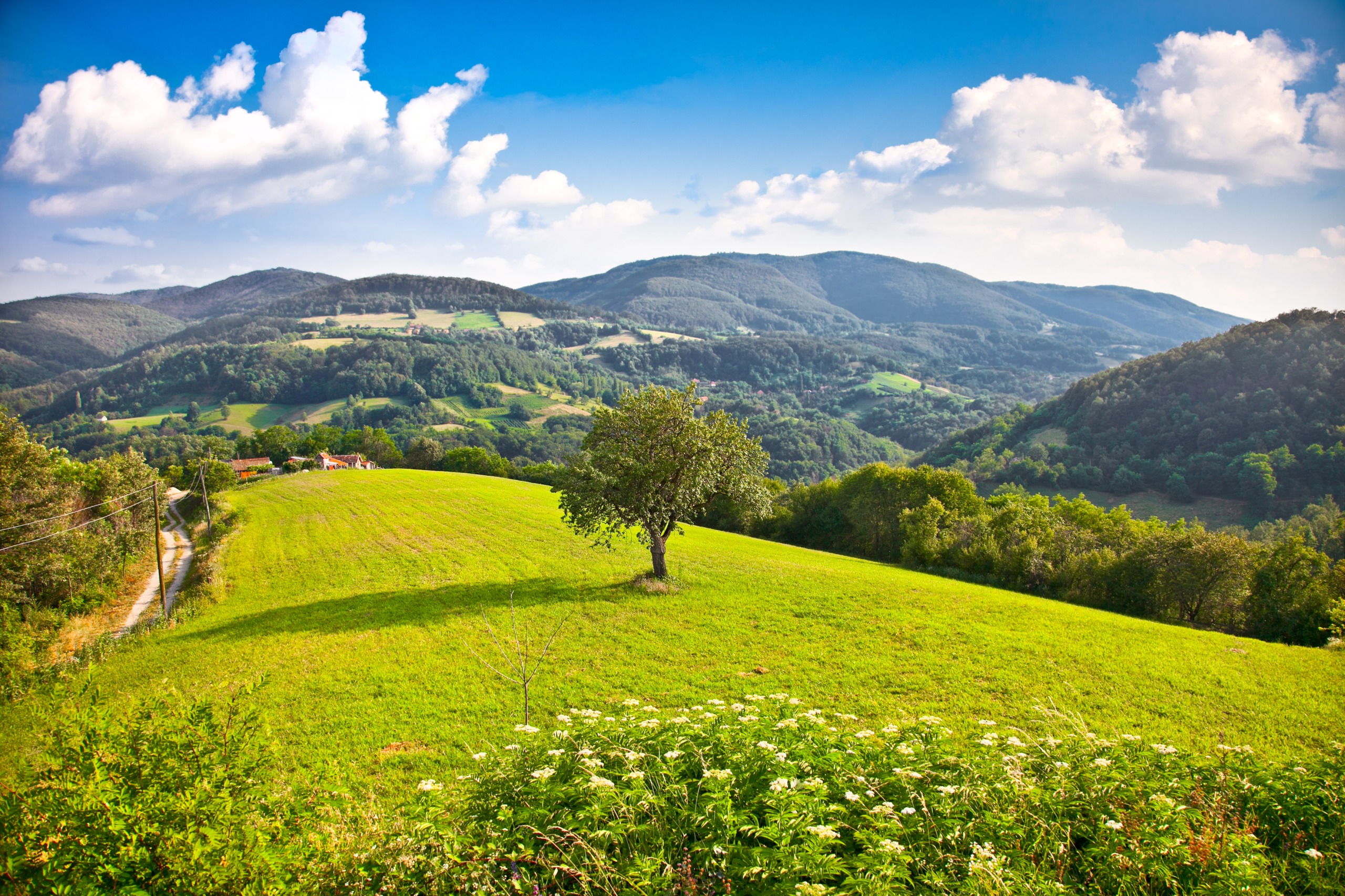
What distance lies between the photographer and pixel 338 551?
34.8 metres

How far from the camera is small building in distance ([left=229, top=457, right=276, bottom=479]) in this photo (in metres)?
83.6

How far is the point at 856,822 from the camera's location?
501cm

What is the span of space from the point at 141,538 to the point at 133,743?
41.9 m

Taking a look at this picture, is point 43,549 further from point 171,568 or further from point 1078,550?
point 1078,550

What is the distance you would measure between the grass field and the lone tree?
11.6 feet

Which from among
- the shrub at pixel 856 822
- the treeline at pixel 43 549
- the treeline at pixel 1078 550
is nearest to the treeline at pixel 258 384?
the treeline at pixel 43 549

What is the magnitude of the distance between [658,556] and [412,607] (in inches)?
410

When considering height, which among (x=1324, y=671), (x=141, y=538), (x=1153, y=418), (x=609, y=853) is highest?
(x=1153, y=418)

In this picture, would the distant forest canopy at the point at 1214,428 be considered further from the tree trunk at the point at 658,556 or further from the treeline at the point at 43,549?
the treeline at the point at 43,549

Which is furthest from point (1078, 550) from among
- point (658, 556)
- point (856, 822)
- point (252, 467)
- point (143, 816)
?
point (252, 467)

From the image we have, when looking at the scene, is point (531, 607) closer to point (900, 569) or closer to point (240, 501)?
point (900, 569)

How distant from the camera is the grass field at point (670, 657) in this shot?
1339 centimetres

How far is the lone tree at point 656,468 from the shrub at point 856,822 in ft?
55.3

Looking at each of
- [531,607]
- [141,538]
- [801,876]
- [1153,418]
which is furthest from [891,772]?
[1153,418]
